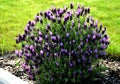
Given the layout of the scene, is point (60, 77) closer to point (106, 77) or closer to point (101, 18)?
point (106, 77)

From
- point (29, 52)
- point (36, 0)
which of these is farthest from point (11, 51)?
point (36, 0)

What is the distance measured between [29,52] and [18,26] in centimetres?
356

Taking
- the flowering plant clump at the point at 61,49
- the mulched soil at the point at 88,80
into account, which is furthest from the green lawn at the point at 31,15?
the flowering plant clump at the point at 61,49

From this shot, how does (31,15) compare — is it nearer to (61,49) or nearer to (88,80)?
(88,80)

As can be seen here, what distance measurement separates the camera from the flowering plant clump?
577 centimetres

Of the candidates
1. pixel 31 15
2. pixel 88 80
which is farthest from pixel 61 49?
pixel 31 15


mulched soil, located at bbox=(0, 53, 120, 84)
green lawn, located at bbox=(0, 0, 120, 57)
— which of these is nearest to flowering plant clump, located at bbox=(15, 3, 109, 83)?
mulched soil, located at bbox=(0, 53, 120, 84)

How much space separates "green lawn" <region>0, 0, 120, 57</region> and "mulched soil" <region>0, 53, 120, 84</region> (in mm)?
350

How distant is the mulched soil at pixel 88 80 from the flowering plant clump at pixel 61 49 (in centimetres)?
36

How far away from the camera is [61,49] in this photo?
5703 millimetres

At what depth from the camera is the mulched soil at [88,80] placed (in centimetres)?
622

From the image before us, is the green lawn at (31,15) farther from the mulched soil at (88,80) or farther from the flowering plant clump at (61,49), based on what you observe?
the flowering plant clump at (61,49)

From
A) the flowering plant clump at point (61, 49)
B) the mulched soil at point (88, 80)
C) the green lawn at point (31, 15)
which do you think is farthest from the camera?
the green lawn at point (31, 15)

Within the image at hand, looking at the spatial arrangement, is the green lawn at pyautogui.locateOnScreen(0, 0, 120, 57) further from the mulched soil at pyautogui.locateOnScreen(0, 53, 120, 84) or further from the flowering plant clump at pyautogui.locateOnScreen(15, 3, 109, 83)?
the flowering plant clump at pyautogui.locateOnScreen(15, 3, 109, 83)
